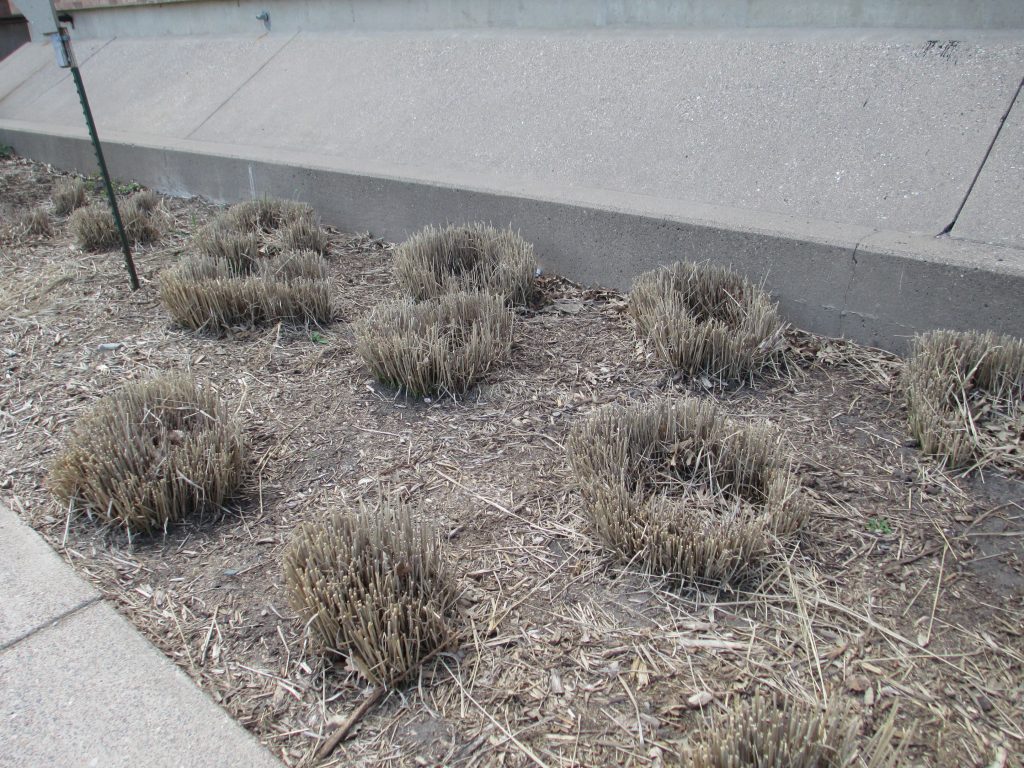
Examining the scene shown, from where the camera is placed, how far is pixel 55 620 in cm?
225

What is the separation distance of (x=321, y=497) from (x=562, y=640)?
1096 millimetres

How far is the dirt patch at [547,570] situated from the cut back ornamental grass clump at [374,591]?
78mm

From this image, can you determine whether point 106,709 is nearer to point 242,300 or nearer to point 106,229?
point 242,300

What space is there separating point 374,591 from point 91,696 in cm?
77

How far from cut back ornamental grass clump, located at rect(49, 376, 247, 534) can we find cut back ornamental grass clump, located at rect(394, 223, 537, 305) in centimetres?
152

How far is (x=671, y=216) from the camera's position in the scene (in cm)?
389

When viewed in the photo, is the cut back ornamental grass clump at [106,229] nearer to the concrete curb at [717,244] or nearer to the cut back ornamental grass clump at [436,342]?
the concrete curb at [717,244]

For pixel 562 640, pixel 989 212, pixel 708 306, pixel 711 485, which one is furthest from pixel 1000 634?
pixel 989 212

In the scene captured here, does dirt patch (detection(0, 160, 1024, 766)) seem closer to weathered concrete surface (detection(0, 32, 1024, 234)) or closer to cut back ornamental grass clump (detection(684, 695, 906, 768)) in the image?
cut back ornamental grass clump (detection(684, 695, 906, 768))

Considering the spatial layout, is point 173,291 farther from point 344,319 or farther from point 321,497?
point 321,497

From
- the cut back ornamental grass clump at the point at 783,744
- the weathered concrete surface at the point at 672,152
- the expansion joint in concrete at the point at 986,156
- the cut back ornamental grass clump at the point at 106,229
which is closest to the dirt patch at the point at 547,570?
the cut back ornamental grass clump at the point at 783,744

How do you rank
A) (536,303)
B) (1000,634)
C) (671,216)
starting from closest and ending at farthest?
(1000,634) < (671,216) < (536,303)

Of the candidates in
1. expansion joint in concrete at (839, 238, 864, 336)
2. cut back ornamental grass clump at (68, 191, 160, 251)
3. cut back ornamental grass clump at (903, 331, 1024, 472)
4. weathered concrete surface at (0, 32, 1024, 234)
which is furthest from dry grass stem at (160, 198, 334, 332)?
cut back ornamental grass clump at (903, 331, 1024, 472)

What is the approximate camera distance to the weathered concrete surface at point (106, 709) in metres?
1.82
